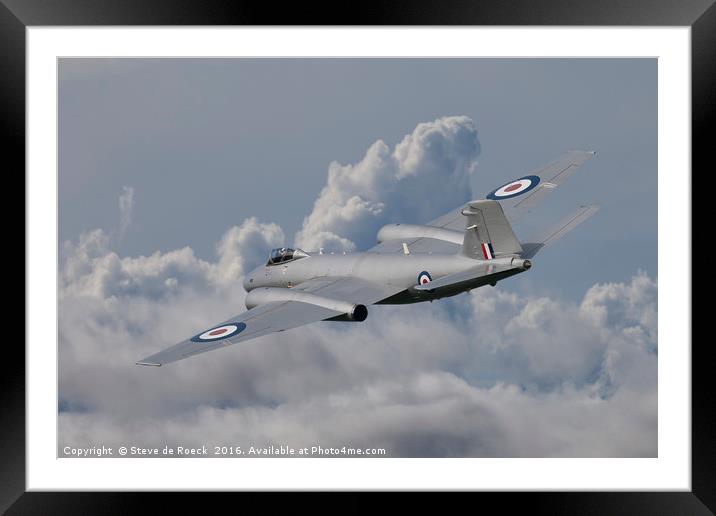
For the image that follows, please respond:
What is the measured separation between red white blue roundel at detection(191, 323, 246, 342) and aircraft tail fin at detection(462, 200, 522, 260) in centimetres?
620

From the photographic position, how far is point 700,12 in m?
22.1

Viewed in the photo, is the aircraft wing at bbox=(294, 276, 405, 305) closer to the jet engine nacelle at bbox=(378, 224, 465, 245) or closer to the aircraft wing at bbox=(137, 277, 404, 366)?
the aircraft wing at bbox=(137, 277, 404, 366)

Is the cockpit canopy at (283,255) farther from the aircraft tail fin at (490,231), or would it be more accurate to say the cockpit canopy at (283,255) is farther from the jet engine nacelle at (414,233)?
the aircraft tail fin at (490,231)

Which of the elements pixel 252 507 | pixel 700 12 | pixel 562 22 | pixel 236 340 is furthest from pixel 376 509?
pixel 700 12

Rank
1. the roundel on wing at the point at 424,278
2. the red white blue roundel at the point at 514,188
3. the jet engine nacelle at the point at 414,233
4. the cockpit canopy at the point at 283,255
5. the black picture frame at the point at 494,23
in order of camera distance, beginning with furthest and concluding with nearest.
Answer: the red white blue roundel at the point at 514,188 < the cockpit canopy at the point at 283,255 < the jet engine nacelle at the point at 414,233 < the roundel on wing at the point at 424,278 < the black picture frame at the point at 494,23

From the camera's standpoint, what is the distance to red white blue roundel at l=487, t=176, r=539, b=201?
32.5 meters

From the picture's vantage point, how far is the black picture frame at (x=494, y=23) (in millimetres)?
21469

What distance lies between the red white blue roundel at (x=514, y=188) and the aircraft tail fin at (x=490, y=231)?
20.7ft

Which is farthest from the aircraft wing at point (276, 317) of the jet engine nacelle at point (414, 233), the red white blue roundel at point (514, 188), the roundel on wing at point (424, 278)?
the red white blue roundel at point (514, 188)

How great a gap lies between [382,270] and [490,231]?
12.3ft

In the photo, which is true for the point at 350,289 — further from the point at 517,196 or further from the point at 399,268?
the point at 517,196

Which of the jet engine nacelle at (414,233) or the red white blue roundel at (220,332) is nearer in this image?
the red white blue roundel at (220,332)

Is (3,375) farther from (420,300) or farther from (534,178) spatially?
(534,178)

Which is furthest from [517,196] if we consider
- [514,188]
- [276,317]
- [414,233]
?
[276,317]
